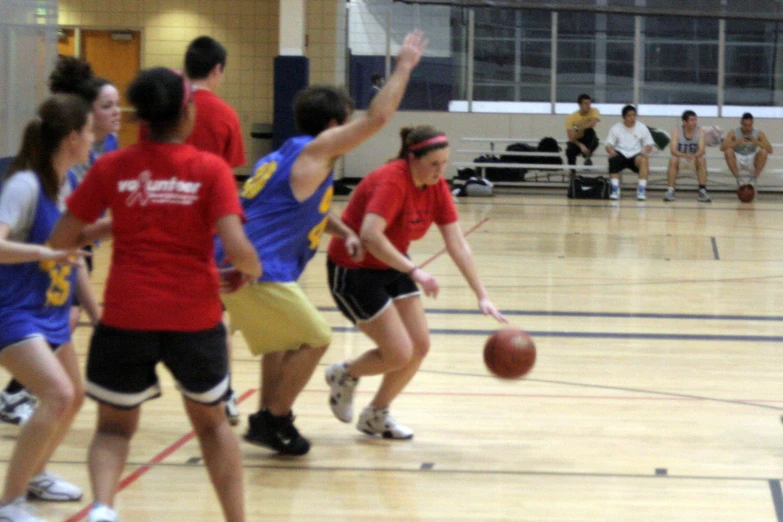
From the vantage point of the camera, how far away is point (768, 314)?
7.64 meters

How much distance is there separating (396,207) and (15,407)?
1.85 m

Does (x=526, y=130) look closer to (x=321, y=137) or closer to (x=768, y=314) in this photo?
(x=768, y=314)

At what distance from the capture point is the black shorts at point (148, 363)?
2.88 m

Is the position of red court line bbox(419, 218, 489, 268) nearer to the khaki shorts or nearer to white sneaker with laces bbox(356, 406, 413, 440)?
white sneaker with laces bbox(356, 406, 413, 440)

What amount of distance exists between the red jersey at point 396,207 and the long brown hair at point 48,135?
129cm

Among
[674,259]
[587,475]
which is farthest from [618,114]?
[587,475]

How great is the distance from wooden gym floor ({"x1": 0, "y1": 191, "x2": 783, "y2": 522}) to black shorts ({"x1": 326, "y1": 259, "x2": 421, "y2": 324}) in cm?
56

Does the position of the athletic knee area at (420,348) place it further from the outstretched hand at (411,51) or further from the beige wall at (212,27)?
the beige wall at (212,27)

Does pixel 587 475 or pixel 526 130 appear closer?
pixel 587 475

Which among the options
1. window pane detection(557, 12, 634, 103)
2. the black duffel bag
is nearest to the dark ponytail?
the black duffel bag

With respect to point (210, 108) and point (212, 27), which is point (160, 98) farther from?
Result: point (212, 27)

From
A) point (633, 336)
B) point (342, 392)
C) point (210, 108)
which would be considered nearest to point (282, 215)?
point (210, 108)

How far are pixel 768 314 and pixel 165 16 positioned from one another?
13052 mm

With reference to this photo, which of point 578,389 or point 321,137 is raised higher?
point 321,137
